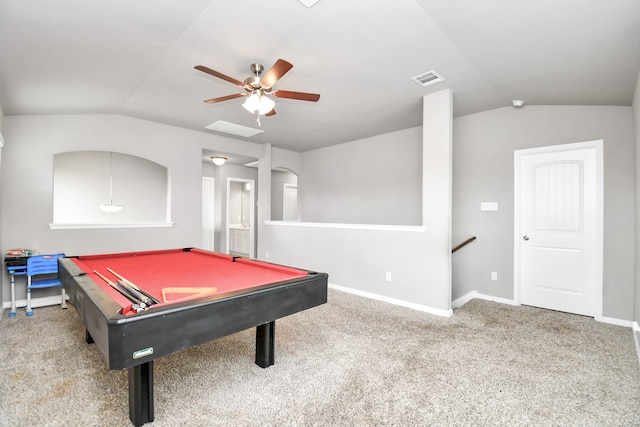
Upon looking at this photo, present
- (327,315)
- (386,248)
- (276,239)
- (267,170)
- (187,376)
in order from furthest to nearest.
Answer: (267,170) < (276,239) < (386,248) < (327,315) < (187,376)

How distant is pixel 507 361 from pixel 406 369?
2.77ft

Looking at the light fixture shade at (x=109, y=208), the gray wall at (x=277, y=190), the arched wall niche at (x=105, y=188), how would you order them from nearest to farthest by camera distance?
the light fixture shade at (x=109, y=208) → the arched wall niche at (x=105, y=188) → the gray wall at (x=277, y=190)

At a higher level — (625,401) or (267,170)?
(267,170)

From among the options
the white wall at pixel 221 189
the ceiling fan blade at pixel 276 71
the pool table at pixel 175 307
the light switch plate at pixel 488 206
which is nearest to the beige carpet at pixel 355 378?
the pool table at pixel 175 307

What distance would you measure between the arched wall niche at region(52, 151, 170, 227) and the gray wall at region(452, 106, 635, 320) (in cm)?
456

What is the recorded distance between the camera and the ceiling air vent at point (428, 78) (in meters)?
3.06

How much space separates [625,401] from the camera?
75.0 inches

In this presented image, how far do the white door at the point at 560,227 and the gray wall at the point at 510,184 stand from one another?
86 mm

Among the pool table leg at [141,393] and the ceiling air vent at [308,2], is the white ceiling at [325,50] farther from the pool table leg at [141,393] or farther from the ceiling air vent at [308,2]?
the pool table leg at [141,393]

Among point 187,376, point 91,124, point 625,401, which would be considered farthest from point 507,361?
point 91,124

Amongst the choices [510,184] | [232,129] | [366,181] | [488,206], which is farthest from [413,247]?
[232,129]

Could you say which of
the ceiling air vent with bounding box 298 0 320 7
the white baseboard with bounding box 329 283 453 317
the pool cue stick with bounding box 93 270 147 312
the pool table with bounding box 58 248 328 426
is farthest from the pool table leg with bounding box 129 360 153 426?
the white baseboard with bounding box 329 283 453 317

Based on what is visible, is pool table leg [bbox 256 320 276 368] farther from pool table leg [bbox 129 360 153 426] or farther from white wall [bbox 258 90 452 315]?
white wall [bbox 258 90 452 315]

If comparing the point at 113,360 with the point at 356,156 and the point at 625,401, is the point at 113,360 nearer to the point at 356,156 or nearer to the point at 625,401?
the point at 625,401
